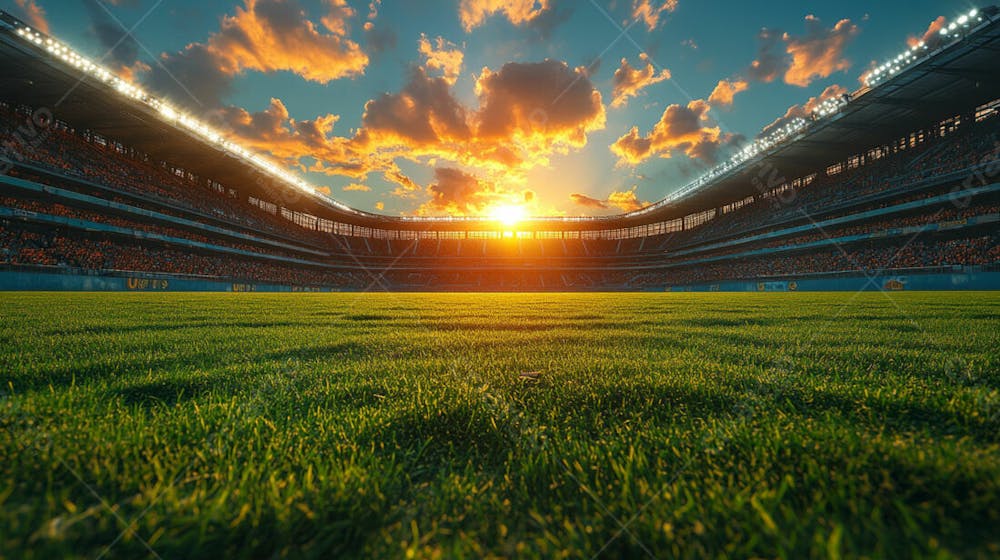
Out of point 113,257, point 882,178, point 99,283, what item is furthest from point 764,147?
point 113,257

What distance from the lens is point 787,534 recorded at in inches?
35.5

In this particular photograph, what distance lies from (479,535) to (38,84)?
146ft

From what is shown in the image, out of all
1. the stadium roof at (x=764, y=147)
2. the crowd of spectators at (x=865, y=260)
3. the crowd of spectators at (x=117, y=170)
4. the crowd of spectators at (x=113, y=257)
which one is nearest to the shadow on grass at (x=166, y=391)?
the crowd of spectators at (x=113, y=257)

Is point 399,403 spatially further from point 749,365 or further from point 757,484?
point 749,365

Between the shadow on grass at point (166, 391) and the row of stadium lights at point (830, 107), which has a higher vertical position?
the row of stadium lights at point (830, 107)

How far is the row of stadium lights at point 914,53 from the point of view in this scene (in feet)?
74.4

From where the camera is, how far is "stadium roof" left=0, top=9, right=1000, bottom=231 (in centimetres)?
2492

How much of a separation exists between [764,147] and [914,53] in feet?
44.2

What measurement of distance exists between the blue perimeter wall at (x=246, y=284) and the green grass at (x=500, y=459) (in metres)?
31.6

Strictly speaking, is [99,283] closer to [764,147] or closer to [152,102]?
[152,102]

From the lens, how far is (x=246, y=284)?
37.8 meters

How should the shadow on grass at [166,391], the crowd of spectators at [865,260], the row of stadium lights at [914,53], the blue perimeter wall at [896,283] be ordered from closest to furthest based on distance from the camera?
the shadow on grass at [166,391]
the row of stadium lights at [914,53]
the blue perimeter wall at [896,283]
the crowd of spectators at [865,260]

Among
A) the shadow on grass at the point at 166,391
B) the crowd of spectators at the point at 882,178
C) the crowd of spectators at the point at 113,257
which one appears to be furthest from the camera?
the crowd of spectators at the point at 882,178

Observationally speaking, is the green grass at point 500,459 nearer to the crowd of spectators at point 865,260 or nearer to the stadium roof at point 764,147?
the stadium roof at point 764,147
